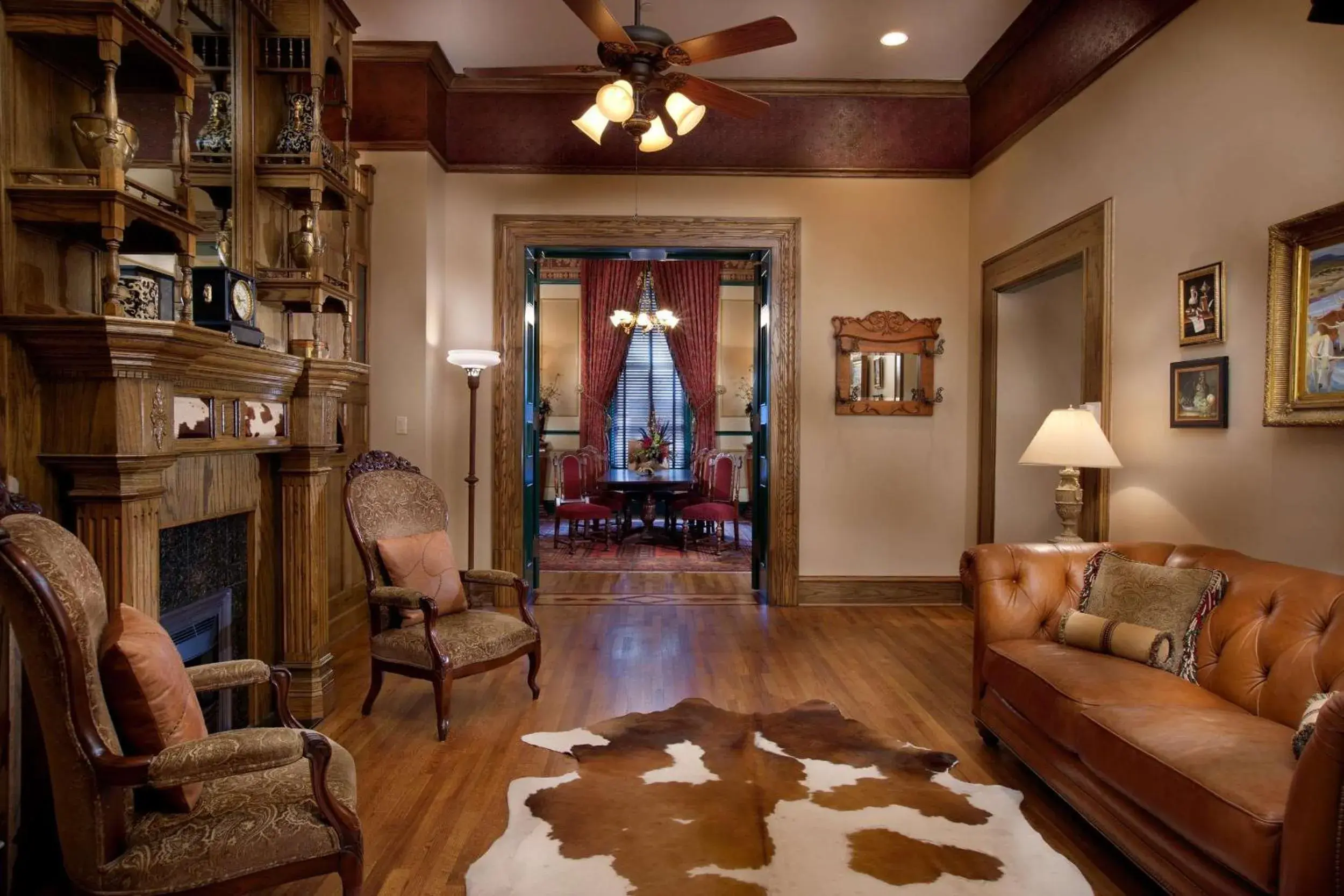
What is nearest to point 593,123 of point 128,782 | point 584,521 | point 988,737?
point 128,782

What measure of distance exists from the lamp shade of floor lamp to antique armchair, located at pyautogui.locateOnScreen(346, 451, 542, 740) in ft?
8.25

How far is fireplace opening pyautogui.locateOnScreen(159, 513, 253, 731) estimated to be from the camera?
270 cm

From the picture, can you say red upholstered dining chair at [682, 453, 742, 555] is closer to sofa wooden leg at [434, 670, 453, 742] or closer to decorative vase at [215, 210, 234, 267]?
sofa wooden leg at [434, 670, 453, 742]

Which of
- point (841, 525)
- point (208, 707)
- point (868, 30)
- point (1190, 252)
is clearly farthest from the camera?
point (841, 525)

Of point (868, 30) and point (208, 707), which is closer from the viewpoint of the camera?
point (208, 707)

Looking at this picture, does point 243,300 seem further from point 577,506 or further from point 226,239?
point 577,506

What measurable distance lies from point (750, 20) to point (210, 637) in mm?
4364

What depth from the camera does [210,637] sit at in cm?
296

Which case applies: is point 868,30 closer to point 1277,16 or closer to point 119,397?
point 1277,16

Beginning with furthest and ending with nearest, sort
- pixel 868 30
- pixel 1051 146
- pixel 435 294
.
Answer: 1. pixel 435 294
2. pixel 868 30
3. pixel 1051 146

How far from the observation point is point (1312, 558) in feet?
8.73

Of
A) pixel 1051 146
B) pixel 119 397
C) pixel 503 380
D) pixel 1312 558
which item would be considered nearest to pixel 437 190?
pixel 503 380

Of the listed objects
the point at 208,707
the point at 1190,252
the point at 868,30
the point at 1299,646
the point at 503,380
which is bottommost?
the point at 208,707

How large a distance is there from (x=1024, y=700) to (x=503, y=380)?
155 inches
